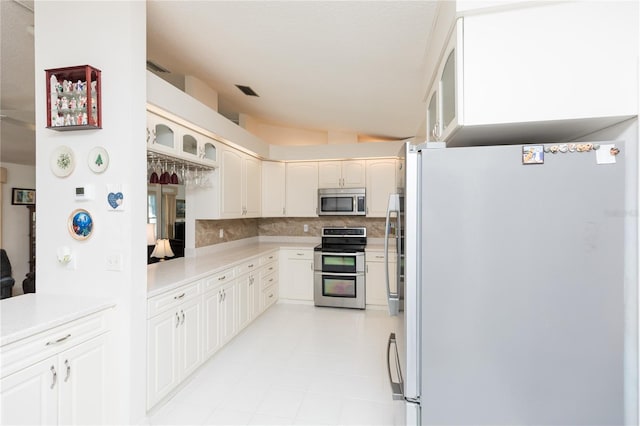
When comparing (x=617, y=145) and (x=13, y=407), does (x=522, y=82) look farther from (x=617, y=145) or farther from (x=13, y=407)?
(x=13, y=407)

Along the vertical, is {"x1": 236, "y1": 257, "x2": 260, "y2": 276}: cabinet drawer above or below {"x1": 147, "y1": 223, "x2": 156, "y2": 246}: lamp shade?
below

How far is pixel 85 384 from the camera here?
5.26 feet

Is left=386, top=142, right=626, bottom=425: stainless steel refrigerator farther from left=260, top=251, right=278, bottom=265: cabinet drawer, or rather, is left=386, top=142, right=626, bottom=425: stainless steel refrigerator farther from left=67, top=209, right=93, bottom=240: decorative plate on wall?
left=260, top=251, right=278, bottom=265: cabinet drawer

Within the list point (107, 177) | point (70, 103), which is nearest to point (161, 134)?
point (70, 103)

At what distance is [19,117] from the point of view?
3.19 meters

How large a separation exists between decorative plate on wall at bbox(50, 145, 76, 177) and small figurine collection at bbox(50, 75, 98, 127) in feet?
0.52

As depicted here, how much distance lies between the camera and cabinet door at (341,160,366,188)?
14.9 feet

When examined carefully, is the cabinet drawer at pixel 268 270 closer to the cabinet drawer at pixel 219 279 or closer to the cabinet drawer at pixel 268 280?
the cabinet drawer at pixel 268 280

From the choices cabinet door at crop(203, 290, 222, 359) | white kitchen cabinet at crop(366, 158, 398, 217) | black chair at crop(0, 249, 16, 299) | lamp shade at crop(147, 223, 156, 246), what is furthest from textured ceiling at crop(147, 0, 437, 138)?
black chair at crop(0, 249, 16, 299)

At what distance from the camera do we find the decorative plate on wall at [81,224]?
1.79m

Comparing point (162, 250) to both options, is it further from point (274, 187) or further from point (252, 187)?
point (274, 187)

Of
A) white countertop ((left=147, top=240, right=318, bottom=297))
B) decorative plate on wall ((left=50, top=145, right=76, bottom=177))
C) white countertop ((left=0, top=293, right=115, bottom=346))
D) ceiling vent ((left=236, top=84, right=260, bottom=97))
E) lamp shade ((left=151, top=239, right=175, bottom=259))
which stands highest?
ceiling vent ((left=236, top=84, right=260, bottom=97))

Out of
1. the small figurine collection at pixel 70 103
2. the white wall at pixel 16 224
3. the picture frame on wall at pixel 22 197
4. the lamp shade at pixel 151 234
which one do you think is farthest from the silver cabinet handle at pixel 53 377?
the picture frame on wall at pixel 22 197

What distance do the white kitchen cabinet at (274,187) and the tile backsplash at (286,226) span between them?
1.50 feet
